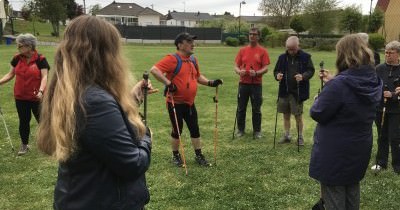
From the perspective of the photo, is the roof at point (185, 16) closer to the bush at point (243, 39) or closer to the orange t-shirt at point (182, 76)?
the bush at point (243, 39)

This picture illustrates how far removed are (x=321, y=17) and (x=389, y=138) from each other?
4623 centimetres

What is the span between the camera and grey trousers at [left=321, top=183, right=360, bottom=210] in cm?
398

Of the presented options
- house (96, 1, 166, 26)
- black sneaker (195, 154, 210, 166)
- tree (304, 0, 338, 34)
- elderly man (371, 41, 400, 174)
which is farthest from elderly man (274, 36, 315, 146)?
house (96, 1, 166, 26)

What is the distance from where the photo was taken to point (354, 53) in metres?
3.82

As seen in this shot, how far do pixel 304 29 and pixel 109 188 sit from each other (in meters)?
52.4

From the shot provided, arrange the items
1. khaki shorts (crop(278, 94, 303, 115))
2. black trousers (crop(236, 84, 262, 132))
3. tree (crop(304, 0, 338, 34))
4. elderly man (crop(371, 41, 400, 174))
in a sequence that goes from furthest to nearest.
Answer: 1. tree (crop(304, 0, 338, 34))
2. black trousers (crop(236, 84, 262, 132))
3. khaki shorts (crop(278, 94, 303, 115))
4. elderly man (crop(371, 41, 400, 174))

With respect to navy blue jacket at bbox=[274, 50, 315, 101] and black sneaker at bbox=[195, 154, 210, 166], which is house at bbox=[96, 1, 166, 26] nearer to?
navy blue jacket at bbox=[274, 50, 315, 101]

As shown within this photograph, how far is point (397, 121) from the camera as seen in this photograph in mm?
6512

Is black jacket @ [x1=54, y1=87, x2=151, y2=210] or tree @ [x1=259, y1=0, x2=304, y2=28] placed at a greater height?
tree @ [x1=259, y1=0, x2=304, y2=28]

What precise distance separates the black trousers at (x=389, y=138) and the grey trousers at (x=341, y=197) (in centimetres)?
289

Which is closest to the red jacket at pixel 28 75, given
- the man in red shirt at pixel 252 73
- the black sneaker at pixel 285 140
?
the man in red shirt at pixel 252 73

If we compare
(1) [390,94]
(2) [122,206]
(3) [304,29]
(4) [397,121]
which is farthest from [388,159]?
(3) [304,29]

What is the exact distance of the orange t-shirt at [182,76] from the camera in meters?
6.52

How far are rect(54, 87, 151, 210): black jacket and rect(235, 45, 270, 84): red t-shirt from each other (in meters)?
6.45
